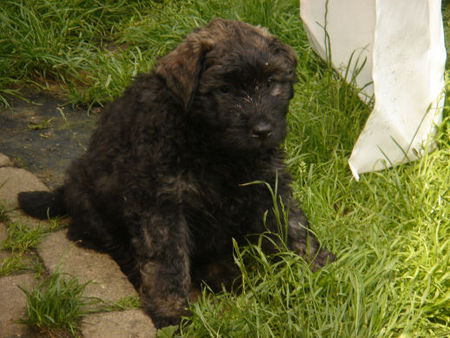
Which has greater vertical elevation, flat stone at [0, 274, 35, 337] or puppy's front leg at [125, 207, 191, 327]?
puppy's front leg at [125, 207, 191, 327]

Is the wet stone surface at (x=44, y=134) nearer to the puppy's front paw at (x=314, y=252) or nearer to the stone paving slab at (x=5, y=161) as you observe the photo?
the stone paving slab at (x=5, y=161)

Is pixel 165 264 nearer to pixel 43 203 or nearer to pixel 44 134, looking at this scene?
pixel 43 203

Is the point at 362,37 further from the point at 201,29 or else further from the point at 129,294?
the point at 129,294

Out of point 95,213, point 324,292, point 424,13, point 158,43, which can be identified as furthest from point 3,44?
point 324,292

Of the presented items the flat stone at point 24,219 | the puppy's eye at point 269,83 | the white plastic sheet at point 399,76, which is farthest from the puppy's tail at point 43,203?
the white plastic sheet at point 399,76

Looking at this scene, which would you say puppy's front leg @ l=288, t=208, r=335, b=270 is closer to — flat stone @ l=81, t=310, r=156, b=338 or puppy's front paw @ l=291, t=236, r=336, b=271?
puppy's front paw @ l=291, t=236, r=336, b=271

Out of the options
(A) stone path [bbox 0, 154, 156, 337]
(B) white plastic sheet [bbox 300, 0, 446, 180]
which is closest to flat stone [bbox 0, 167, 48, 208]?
(A) stone path [bbox 0, 154, 156, 337]
